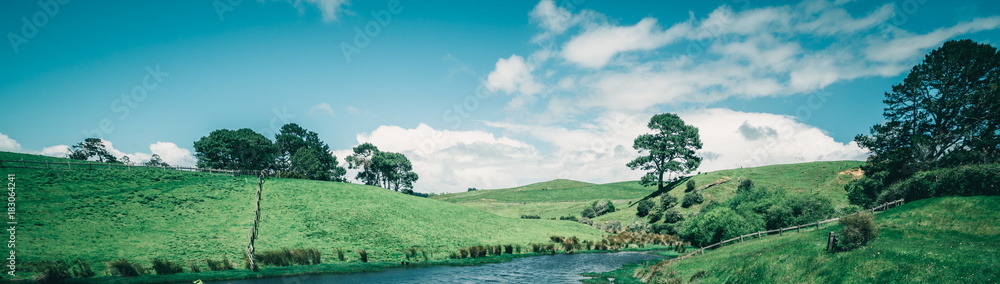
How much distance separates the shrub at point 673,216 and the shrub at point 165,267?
78.1 meters

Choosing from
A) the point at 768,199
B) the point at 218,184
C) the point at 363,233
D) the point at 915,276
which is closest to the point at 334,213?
the point at 363,233

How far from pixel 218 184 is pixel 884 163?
100685 millimetres

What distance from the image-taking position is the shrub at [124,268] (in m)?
28.7

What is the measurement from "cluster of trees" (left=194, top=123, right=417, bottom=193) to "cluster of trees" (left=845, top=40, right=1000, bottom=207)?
378ft

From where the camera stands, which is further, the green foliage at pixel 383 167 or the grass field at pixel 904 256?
the green foliage at pixel 383 167

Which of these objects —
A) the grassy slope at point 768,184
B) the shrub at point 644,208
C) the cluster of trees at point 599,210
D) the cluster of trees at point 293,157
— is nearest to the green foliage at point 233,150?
the cluster of trees at point 293,157

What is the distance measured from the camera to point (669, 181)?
101 meters

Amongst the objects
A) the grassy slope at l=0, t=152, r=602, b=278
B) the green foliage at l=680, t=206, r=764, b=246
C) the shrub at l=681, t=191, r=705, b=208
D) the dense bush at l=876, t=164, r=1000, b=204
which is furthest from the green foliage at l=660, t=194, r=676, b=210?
the dense bush at l=876, t=164, r=1000, b=204

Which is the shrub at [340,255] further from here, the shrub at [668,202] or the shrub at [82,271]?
the shrub at [668,202]

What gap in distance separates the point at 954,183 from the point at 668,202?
53469mm

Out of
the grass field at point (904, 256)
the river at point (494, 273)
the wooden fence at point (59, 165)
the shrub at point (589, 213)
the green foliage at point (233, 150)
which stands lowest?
the shrub at point (589, 213)

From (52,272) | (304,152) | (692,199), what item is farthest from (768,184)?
(304,152)

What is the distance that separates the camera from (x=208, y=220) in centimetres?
4628

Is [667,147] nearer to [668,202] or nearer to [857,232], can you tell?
[668,202]
